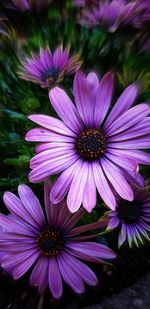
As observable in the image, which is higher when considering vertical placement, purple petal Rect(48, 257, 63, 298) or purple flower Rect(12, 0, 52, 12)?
purple flower Rect(12, 0, 52, 12)

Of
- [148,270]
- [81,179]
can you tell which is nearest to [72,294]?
[148,270]

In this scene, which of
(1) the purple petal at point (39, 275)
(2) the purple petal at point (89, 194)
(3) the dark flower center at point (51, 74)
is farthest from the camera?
(3) the dark flower center at point (51, 74)

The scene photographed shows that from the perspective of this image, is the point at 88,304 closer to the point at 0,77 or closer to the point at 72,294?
the point at 72,294

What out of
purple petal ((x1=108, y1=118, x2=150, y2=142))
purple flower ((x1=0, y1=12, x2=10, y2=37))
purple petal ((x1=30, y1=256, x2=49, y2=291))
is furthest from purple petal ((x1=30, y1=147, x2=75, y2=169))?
purple flower ((x1=0, y1=12, x2=10, y2=37))

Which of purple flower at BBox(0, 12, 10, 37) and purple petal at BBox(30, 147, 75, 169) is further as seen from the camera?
purple flower at BBox(0, 12, 10, 37)

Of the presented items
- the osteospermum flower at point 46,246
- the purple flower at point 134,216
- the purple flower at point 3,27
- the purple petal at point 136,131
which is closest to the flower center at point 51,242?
the osteospermum flower at point 46,246

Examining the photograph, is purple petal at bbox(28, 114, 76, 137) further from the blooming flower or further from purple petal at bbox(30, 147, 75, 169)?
the blooming flower

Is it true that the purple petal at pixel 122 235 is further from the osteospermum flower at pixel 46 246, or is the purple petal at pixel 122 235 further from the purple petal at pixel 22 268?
the purple petal at pixel 22 268

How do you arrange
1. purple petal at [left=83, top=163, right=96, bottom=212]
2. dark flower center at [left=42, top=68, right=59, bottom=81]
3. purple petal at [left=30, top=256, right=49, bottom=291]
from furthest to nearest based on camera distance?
dark flower center at [left=42, top=68, right=59, bottom=81] → purple petal at [left=30, top=256, right=49, bottom=291] → purple petal at [left=83, top=163, right=96, bottom=212]
